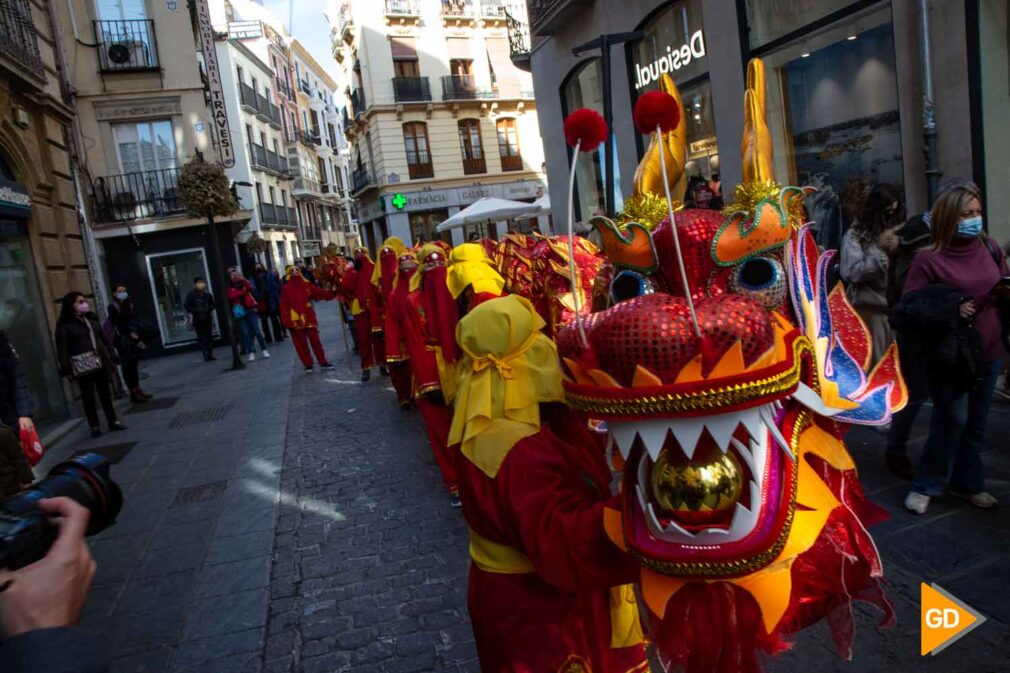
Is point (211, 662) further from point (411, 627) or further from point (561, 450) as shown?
point (561, 450)

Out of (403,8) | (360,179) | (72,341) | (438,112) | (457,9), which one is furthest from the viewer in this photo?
(360,179)

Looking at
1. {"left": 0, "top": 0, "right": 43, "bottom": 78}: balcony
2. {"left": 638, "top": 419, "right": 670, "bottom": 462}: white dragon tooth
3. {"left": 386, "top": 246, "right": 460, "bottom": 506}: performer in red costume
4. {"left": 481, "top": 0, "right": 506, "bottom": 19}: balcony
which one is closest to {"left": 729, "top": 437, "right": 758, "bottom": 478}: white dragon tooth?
{"left": 638, "top": 419, "right": 670, "bottom": 462}: white dragon tooth

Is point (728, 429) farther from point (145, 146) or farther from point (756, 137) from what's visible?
point (145, 146)

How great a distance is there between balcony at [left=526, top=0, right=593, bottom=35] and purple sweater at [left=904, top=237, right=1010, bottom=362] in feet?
32.2

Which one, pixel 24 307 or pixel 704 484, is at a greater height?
pixel 24 307

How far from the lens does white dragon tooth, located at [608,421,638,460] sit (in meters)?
1.22

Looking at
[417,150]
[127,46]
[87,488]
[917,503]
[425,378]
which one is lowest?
[917,503]

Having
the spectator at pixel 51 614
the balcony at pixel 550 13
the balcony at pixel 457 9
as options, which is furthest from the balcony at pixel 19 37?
the balcony at pixel 457 9

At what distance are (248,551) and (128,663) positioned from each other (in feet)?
4.26

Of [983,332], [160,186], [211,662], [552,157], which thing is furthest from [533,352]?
[160,186]

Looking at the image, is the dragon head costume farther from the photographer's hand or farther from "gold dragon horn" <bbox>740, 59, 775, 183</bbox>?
the photographer's hand

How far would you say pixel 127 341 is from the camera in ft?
36.8

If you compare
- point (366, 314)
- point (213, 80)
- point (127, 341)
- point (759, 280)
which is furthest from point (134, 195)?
point (759, 280)

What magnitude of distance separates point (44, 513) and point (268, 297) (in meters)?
17.7
